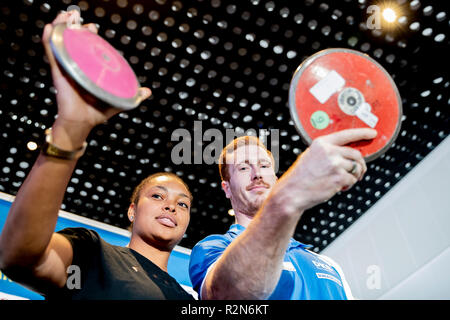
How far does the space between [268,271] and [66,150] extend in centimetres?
57

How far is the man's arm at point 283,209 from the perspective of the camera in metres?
0.81

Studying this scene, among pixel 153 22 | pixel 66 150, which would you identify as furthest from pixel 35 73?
pixel 66 150

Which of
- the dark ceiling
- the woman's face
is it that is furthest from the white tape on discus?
the dark ceiling

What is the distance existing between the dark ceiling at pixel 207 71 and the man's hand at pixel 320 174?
4.45 feet

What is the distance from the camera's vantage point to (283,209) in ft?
2.74

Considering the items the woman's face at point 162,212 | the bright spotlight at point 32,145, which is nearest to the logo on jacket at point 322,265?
the woman's face at point 162,212

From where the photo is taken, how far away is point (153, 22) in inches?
77.4

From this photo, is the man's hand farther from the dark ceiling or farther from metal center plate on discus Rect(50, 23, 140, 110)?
the dark ceiling

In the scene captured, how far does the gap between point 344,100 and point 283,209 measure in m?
0.36

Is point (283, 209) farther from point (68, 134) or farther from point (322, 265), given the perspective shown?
point (322, 265)

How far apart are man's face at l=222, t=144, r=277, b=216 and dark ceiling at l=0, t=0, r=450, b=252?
2.13 ft

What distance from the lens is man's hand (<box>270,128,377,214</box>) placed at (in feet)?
2.64

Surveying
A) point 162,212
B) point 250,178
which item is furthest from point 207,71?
point 162,212

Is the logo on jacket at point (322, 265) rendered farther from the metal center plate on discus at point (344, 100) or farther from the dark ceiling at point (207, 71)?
the dark ceiling at point (207, 71)
